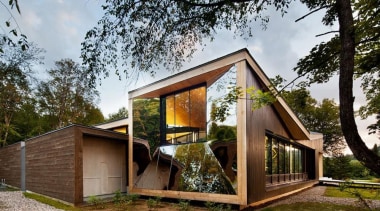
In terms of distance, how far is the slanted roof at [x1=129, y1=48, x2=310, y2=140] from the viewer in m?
8.88

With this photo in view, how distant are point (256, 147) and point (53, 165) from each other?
7.93 meters

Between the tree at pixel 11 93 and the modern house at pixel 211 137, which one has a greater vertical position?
the tree at pixel 11 93

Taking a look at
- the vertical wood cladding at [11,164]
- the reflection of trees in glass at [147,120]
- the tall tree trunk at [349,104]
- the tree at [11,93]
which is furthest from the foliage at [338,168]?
the tree at [11,93]

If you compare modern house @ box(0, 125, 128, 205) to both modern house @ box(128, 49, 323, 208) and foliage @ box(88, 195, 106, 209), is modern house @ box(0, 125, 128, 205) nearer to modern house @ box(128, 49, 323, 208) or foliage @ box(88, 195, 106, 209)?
foliage @ box(88, 195, 106, 209)

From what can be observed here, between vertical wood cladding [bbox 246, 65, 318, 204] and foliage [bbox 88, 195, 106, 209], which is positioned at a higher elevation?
vertical wood cladding [bbox 246, 65, 318, 204]

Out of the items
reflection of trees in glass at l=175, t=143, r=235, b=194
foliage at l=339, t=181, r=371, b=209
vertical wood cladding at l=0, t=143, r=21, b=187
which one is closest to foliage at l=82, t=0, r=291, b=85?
foliage at l=339, t=181, r=371, b=209

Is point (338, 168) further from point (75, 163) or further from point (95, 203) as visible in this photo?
point (75, 163)

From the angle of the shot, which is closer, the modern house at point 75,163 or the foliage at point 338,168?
the modern house at point 75,163

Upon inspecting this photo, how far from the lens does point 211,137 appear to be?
926 cm

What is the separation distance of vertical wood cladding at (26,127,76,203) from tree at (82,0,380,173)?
21.4 feet

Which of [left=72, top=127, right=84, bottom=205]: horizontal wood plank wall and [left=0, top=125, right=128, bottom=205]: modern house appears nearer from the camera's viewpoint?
[left=72, top=127, right=84, bottom=205]: horizontal wood plank wall

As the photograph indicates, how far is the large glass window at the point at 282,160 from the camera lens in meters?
11.1

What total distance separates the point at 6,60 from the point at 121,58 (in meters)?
11.4

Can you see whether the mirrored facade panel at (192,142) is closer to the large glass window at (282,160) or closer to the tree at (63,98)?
the large glass window at (282,160)
